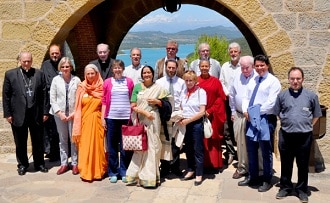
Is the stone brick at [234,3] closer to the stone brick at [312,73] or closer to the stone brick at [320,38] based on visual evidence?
the stone brick at [320,38]

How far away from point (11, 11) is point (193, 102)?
114 inches

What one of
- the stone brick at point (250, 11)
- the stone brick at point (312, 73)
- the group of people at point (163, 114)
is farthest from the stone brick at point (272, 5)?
the stone brick at point (312, 73)

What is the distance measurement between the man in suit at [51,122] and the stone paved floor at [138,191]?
60 centimetres

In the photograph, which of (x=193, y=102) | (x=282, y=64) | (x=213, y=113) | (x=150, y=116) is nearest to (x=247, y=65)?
(x=193, y=102)

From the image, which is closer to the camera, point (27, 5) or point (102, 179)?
point (102, 179)

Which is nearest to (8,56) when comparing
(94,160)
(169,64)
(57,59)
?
(57,59)

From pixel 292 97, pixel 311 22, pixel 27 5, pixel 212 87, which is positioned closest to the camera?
pixel 292 97

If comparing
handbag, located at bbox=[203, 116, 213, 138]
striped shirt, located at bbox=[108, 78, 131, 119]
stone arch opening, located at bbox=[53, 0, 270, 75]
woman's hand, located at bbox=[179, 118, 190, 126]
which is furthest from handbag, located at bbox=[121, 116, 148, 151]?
stone arch opening, located at bbox=[53, 0, 270, 75]

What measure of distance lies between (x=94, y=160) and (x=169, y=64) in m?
1.37

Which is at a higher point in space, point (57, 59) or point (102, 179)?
point (57, 59)

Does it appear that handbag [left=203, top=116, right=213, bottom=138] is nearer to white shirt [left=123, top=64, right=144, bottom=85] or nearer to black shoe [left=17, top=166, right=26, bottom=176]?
white shirt [left=123, top=64, right=144, bottom=85]

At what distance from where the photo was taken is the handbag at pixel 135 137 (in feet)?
14.3

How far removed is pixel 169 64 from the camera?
4.49m

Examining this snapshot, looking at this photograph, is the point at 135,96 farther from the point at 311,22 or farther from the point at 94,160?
the point at 311,22
